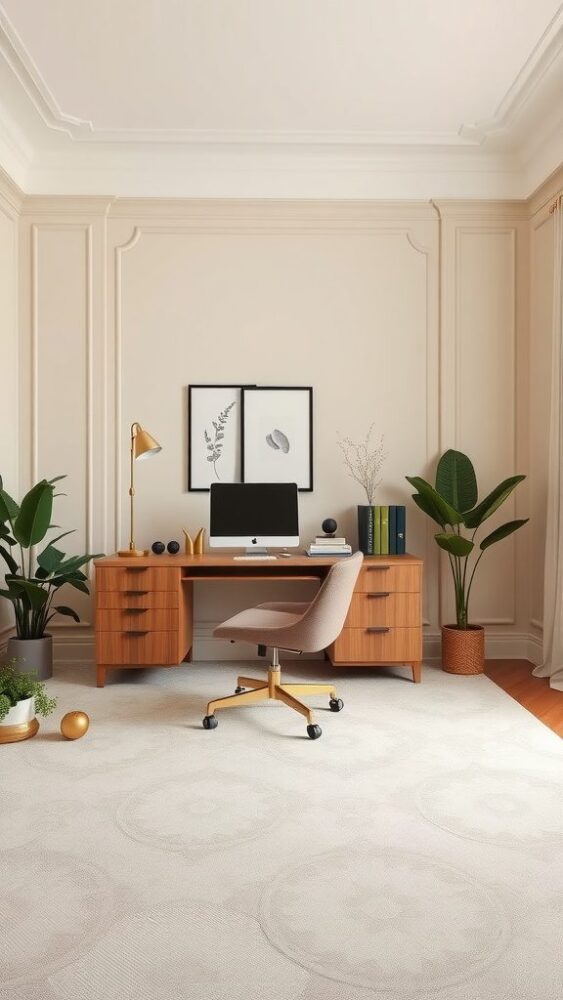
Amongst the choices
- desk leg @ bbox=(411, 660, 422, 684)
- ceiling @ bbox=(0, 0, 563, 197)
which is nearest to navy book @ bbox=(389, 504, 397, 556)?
desk leg @ bbox=(411, 660, 422, 684)

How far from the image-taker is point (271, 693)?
3488mm

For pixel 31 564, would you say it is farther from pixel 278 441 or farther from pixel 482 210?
pixel 482 210

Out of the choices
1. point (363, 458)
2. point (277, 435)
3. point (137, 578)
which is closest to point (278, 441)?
point (277, 435)

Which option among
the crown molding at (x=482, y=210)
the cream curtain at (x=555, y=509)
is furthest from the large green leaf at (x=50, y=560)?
the crown molding at (x=482, y=210)

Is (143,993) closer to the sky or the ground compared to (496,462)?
closer to the ground

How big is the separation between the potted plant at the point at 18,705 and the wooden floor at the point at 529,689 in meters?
2.33

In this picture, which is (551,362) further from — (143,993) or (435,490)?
(143,993)

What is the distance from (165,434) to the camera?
15.8 feet

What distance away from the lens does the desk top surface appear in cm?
406

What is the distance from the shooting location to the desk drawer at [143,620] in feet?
13.4

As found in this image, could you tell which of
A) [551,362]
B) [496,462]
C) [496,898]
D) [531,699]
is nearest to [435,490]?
[496,462]

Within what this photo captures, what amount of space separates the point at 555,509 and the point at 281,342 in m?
2.01

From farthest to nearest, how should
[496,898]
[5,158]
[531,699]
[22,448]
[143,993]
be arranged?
[22,448] < [5,158] < [531,699] < [496,898] < [143,993]

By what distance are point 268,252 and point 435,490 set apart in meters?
1.90
